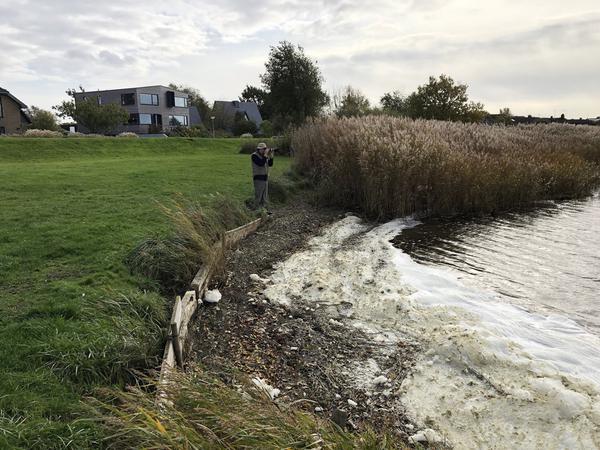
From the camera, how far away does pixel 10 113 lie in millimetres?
43906

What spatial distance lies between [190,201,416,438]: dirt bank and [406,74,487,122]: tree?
31686 millimetres

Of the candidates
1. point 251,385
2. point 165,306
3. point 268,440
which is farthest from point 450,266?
point 268,440

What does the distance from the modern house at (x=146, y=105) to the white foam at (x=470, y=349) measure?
184 ft

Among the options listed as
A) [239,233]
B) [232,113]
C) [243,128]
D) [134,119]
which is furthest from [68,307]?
[232,113]

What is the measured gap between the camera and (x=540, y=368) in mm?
4301

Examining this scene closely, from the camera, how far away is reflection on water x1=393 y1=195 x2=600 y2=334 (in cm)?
634

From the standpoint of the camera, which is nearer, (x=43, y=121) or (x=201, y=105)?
(x=43, y=121)

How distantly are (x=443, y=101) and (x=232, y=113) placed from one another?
1527 inches

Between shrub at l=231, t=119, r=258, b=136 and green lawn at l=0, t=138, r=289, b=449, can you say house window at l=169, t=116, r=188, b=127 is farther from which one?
green lawn at l=0, t=138, r=289, b=449

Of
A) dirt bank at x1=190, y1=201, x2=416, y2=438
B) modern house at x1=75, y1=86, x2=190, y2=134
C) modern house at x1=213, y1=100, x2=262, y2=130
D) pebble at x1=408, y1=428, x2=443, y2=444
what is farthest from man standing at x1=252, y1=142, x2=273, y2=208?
modern house at x1=213, y1=100, x2=262, y2=130

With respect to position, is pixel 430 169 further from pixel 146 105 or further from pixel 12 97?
pixel 146 105

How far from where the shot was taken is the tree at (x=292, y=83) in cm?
3716

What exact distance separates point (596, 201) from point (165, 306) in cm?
1455

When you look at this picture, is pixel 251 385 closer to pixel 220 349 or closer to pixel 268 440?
pixel 268 440
